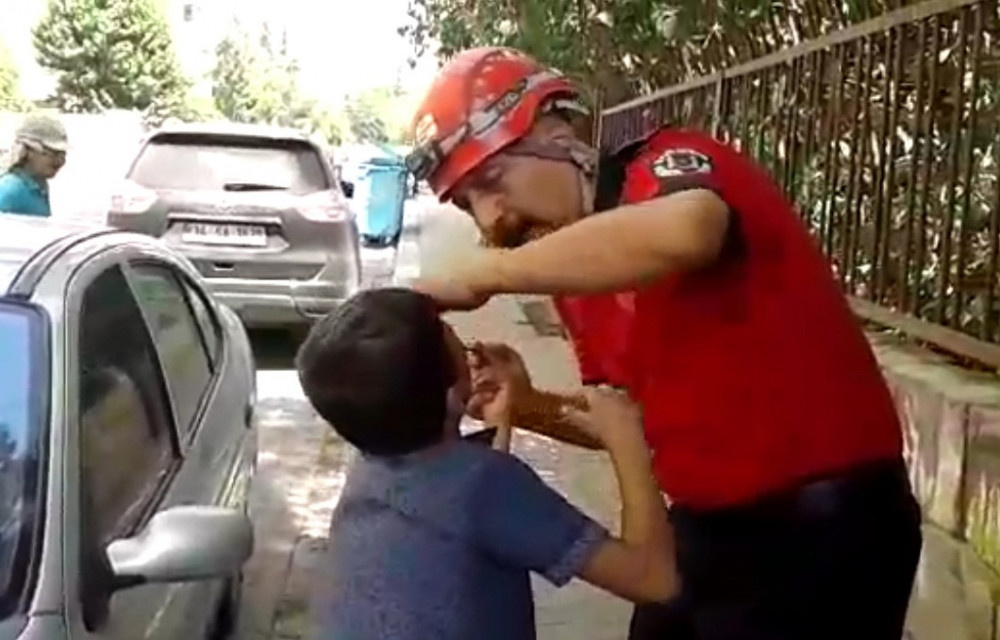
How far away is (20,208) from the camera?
8.46 meters

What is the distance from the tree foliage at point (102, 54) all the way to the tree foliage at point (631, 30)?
32.3 meters

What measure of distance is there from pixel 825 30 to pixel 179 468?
527 cm

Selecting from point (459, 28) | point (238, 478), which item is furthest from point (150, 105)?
point (238, 478)

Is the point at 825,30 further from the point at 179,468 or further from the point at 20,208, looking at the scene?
the point at 179,468

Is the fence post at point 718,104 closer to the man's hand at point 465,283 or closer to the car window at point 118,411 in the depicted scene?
the car window at point 118,411

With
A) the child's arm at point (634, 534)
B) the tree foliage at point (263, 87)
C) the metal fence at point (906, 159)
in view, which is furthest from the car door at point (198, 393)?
the tree foliage at point (263, 87)

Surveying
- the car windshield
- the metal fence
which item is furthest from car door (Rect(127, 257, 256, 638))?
the metal fence

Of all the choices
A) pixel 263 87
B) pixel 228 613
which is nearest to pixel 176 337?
pixel 228 613

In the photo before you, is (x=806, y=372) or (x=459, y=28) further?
(x=459, y=28)

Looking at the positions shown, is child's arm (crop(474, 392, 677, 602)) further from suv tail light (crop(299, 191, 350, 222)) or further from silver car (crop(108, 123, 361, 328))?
suv tail light (crop(299, 191, 350, 222))

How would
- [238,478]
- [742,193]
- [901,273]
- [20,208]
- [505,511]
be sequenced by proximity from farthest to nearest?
[20,208], [901,273], [238,478], [742,193], [505,511]

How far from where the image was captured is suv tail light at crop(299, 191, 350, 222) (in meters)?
12.2

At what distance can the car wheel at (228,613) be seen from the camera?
206 inches

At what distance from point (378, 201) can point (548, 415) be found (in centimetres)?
2265
